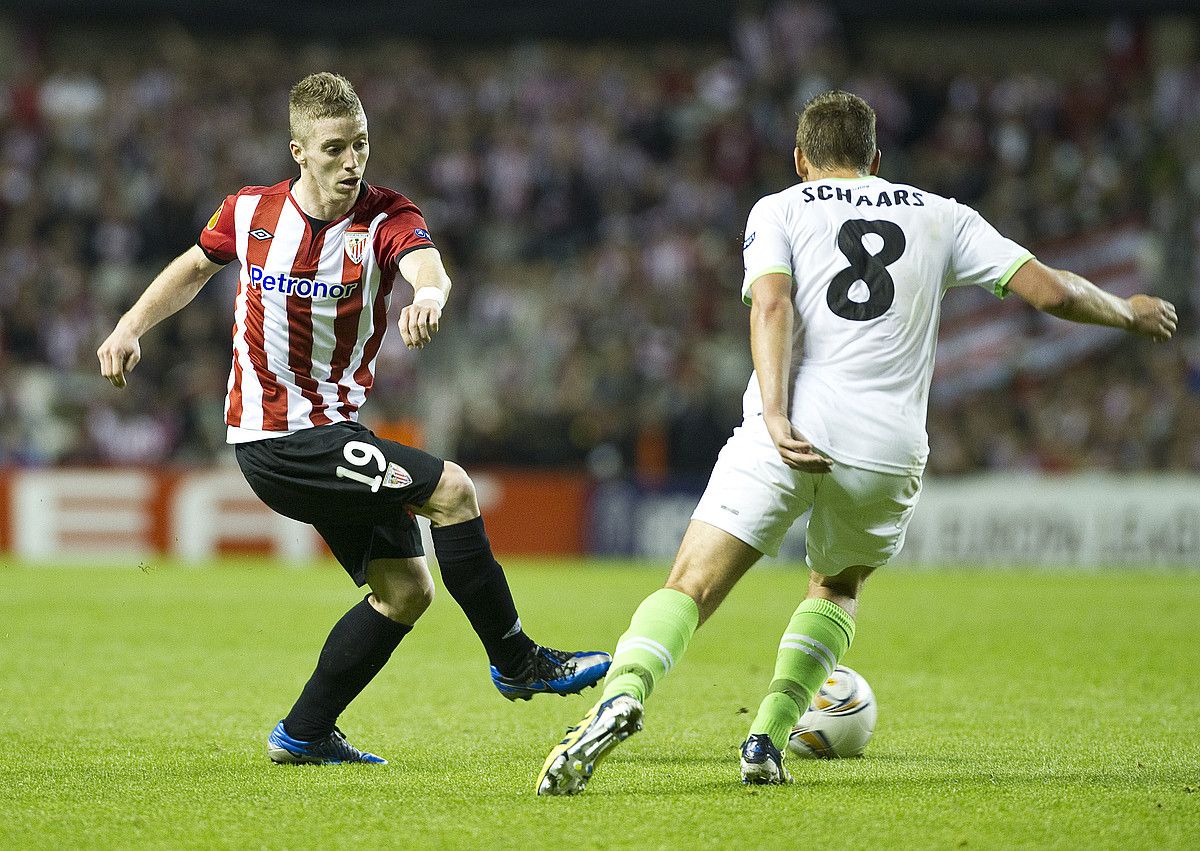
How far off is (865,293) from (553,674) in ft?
5.32

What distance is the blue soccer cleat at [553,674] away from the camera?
16.4 feet

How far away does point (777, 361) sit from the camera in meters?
4.30

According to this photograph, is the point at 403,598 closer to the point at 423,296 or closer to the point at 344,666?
the point at 344,666

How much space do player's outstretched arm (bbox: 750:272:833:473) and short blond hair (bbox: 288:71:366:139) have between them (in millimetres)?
1401

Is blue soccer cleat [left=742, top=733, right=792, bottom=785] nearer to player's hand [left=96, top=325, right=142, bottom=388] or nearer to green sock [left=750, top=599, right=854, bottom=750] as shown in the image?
green sock [left=750, top=599, right=854, bottom=750]

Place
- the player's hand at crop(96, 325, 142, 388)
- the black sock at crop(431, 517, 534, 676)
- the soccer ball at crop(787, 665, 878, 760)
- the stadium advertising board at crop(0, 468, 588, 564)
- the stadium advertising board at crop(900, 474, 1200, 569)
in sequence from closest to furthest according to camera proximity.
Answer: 1. the player's hand at crop(96, 325, 142, 388)
2. the black sock at crop(431, 517, 534, 676)
3. the soccer ball at crop(787, 665, 878, 760)
4. the stadium advertising board at crop(900, 474, 1200, 569)
5. the stadium advertising board at crop(0, 468, 588, 564)

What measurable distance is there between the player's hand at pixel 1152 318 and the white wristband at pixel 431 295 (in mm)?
1990

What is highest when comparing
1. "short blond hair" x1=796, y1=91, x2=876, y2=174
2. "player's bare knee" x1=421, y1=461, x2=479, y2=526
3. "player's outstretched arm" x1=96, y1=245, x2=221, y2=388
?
"short blond hair" x1=796, y1=91, x2=876, y2=174

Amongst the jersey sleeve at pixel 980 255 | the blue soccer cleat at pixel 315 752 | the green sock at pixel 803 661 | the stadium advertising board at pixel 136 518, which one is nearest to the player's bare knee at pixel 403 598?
the blue soccer cleat at pixel 315 752

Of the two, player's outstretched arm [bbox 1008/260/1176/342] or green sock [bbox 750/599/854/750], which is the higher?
player's outstretched arm [bbox 1008/260/1176/342]

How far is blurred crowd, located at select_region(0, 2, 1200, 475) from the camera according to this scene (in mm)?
16578

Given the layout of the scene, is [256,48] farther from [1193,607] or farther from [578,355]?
[1193,607]

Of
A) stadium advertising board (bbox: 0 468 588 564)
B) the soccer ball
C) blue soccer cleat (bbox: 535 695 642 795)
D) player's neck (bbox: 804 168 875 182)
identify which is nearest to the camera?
blue soccer cleat (bbox: 535 695 642 795)

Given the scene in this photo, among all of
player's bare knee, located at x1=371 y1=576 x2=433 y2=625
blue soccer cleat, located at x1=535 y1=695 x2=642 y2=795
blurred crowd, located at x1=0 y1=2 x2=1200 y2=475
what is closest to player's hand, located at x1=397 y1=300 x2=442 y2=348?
player's bare knee, located at x1=371 y1=576 x2=433 y2=625
